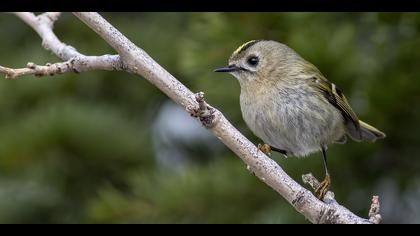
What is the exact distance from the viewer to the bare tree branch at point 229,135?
1.35m

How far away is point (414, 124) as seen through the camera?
226 centimetres

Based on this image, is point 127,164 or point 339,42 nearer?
point 339,42

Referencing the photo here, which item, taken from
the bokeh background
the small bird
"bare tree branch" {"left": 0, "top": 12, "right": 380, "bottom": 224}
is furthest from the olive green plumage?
"bare tree branch" {"left": 0, "top": 12, "right": 380, "bottom": 224}

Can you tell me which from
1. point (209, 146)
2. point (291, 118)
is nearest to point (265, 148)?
point (291, 118)

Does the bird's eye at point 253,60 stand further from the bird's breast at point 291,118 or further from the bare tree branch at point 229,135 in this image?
the bare tree branch at point 229,135

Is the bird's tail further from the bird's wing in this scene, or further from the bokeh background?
the bokeh background

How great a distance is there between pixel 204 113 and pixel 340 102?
0.88 metres

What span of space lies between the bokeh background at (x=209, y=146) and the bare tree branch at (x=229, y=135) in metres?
0.90

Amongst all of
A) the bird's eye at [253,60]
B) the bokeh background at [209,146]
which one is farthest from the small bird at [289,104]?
the bokeh background at [209,146]

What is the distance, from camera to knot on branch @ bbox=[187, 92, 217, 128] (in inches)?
53.2

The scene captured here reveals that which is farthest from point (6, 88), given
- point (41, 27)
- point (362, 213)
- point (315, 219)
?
point (315, 219)

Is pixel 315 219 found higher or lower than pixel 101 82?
lower

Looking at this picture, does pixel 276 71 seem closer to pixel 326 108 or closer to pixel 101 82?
pixel 326 108

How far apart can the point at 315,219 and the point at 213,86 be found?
1136mm
